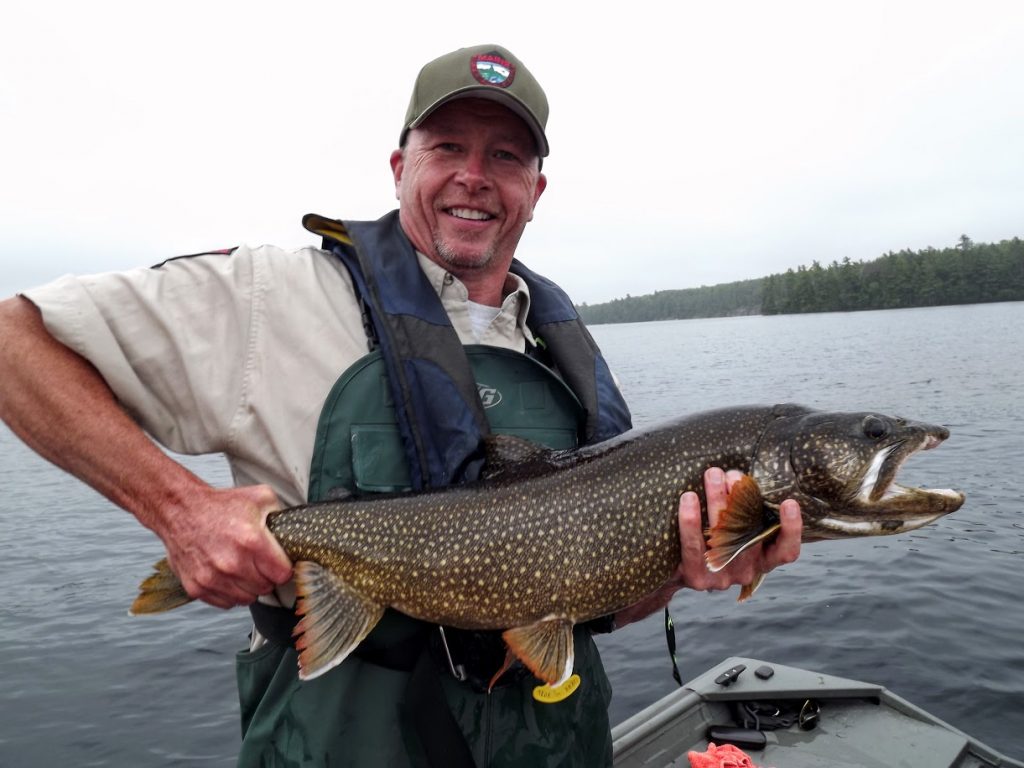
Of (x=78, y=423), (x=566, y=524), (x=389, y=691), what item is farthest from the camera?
(x=566, y=524)

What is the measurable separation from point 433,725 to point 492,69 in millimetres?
3361

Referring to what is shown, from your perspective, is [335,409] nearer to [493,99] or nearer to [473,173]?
[473,173]

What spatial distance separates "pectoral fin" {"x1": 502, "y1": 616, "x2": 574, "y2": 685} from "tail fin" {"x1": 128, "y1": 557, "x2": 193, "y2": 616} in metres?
1.47

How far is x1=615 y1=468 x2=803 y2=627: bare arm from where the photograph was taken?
354 centimetres

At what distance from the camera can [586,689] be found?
151 inches

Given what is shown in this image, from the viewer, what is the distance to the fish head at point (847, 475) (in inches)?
144

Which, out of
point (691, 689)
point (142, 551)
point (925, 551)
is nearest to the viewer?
point (691, 689)

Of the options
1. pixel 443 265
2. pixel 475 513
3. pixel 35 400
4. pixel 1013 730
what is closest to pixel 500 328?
pixel 443 265

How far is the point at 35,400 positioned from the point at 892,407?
26.4 m

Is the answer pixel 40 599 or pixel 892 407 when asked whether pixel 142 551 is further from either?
pixel 892 407

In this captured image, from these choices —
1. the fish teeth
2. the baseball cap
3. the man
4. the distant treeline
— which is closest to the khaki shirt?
the man

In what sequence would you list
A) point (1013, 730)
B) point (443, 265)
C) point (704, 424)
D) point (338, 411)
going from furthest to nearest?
point (1013, 730) → point (443, 265) → point (704, 424) → point (338, 411)

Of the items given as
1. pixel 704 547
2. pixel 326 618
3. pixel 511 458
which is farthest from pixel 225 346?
pixel 704 547

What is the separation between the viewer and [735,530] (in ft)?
11.4
